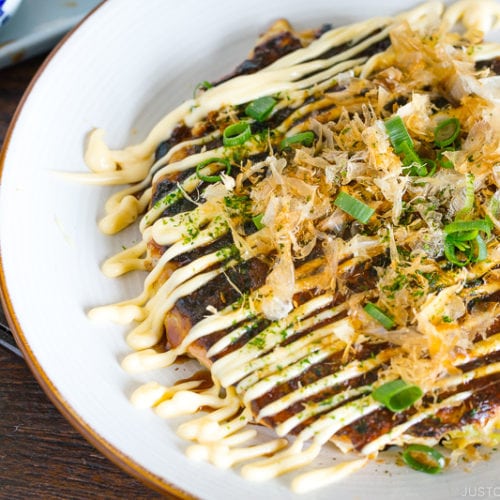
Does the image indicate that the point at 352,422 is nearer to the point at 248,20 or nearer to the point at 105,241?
the point at 105,241

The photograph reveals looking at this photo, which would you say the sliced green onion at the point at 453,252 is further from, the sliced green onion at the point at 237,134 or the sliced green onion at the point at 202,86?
the sliced green onion at the point at 202,86

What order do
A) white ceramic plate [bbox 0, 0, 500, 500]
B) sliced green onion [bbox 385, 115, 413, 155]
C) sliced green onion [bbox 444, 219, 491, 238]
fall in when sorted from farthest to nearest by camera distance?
sliced green onion [bbox 385, 115, 413, 155] → sliced green onion [bbox 444, 219, 491, 238] → white ceramic plate [bbox 0, 0, 500, 500]

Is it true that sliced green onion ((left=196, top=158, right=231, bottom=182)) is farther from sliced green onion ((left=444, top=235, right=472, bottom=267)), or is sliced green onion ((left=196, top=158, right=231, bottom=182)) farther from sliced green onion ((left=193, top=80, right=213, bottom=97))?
sliced green onion ((left=444, top=235, right=472, bottom=267))

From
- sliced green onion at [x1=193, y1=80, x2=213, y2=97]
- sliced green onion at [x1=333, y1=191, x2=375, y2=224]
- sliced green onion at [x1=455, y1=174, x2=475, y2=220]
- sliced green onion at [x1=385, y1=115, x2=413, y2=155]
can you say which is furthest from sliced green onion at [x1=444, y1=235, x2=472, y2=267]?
sliced green onion at [x1=193, y1=80, x2=213, y2=97]

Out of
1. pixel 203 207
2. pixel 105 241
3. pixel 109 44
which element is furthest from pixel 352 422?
pixel 109 44

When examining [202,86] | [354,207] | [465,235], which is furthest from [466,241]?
[202,86]

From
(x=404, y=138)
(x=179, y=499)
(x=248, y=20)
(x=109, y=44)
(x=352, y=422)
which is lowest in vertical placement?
(x=352, y=422)
